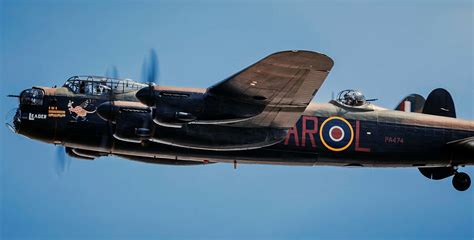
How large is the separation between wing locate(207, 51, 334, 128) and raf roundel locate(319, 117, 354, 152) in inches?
58.8

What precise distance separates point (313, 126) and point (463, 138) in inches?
185

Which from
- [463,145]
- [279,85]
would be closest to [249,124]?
[279,85]

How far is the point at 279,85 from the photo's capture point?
23.8 m

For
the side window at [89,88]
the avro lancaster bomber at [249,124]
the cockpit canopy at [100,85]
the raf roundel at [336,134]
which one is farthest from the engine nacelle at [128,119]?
the raf roundel at [336,134]

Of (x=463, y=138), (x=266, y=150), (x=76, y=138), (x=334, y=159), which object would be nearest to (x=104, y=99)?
(x=76, y=138)

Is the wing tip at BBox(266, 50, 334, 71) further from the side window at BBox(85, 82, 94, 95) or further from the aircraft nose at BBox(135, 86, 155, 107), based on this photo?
the side window at BBox(85, 82, 94, 95)

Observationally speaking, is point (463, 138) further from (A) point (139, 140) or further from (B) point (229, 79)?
(A) point (139, 140)

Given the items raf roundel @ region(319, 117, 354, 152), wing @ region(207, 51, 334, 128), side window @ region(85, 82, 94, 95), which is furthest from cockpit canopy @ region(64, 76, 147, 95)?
raf roundel @ region(319, 117, 354, 152)

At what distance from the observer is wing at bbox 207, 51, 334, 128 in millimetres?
22481

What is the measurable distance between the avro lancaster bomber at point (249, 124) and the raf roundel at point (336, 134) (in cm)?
3

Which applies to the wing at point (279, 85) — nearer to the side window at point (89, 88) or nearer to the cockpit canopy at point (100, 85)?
the cockpit canopy at point (100, 85)

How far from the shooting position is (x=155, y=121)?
78.6 feet

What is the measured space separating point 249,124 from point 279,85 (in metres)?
2.03

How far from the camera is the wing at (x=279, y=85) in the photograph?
22.5m
